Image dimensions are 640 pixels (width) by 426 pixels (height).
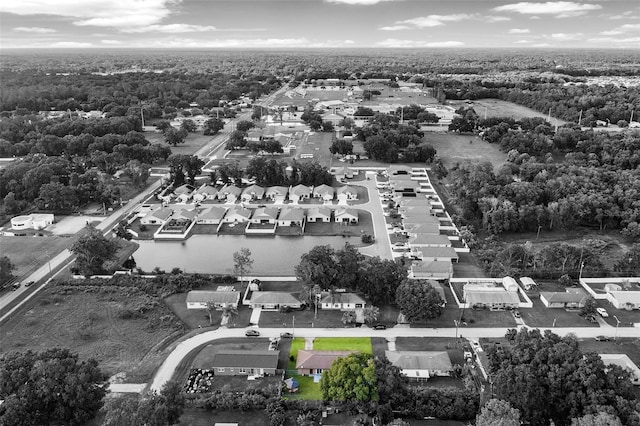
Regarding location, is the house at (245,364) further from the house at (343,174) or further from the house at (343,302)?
the house at (343,174)

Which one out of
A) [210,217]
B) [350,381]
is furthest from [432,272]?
[210,217]

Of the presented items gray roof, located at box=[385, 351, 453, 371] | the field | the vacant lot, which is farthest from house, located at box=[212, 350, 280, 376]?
the field

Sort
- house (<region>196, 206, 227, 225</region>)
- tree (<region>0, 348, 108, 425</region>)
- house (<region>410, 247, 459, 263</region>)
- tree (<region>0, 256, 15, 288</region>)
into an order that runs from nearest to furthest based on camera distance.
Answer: tree (<region>0, 348, 108, 425</region>) → tree (<region>0, 256, 15, 288</region>) → house (<region>410, 247, 459, 263</region>) → house (<region>196, 206, 227, 225</region>)

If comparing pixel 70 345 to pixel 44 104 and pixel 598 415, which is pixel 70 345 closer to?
pixel 598 415

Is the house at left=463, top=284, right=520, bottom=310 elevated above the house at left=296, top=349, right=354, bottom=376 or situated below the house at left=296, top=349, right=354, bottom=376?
above

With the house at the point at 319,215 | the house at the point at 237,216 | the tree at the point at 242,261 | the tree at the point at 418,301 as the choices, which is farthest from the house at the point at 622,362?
the house at the point at 237,216

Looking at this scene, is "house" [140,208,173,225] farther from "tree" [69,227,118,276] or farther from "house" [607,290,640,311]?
"house" [607,290,640,311]

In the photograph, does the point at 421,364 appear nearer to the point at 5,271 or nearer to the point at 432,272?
the point at 432,272
